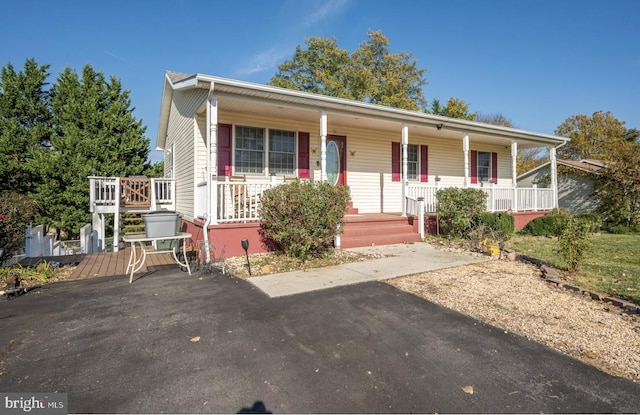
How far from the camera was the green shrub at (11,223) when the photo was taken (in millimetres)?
5676

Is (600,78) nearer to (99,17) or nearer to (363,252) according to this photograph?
(363,252)

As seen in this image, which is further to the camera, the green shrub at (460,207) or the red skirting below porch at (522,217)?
the red skirting below porch at (522,217)

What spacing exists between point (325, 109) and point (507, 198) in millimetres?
7436

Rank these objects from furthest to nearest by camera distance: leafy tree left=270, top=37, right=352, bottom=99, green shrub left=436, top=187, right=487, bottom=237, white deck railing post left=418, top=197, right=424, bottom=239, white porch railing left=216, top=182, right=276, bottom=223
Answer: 1. leafy tree left=270, top=37, right=352, bottom=99
2. white deck railing post left=418, top=197, right=424, bottom=239
3. green shrub left=436, top=187, right=487, bottom=237
4. white porch railing left=216, top=182, right=276, bottom=223

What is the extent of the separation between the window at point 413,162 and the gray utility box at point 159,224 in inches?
340

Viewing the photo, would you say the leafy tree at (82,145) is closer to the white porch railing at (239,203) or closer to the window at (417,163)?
the white porch railing at (239,203)

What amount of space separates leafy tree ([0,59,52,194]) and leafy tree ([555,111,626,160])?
37.5 metres

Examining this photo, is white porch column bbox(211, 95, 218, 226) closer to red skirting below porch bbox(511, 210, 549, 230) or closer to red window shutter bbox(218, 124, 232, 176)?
red window shutter bbox(218, 124, 232, 176)

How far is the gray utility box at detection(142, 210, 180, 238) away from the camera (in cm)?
561

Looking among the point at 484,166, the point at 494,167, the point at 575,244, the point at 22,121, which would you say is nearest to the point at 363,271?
the point at 575,244

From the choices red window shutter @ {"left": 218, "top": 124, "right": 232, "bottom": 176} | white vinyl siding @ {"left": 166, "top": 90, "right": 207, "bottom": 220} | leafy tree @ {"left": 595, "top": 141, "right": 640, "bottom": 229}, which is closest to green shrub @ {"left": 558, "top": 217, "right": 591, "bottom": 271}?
red window shutter @ {"left": 218, "top": 124, "right": 232, "bottom": 176}

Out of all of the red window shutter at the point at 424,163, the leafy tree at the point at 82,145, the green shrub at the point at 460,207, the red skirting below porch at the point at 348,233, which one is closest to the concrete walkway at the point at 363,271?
the red skirting below porch at the point at 348,233

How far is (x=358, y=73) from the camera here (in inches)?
926

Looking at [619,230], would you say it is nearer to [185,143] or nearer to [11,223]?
[185,143]
